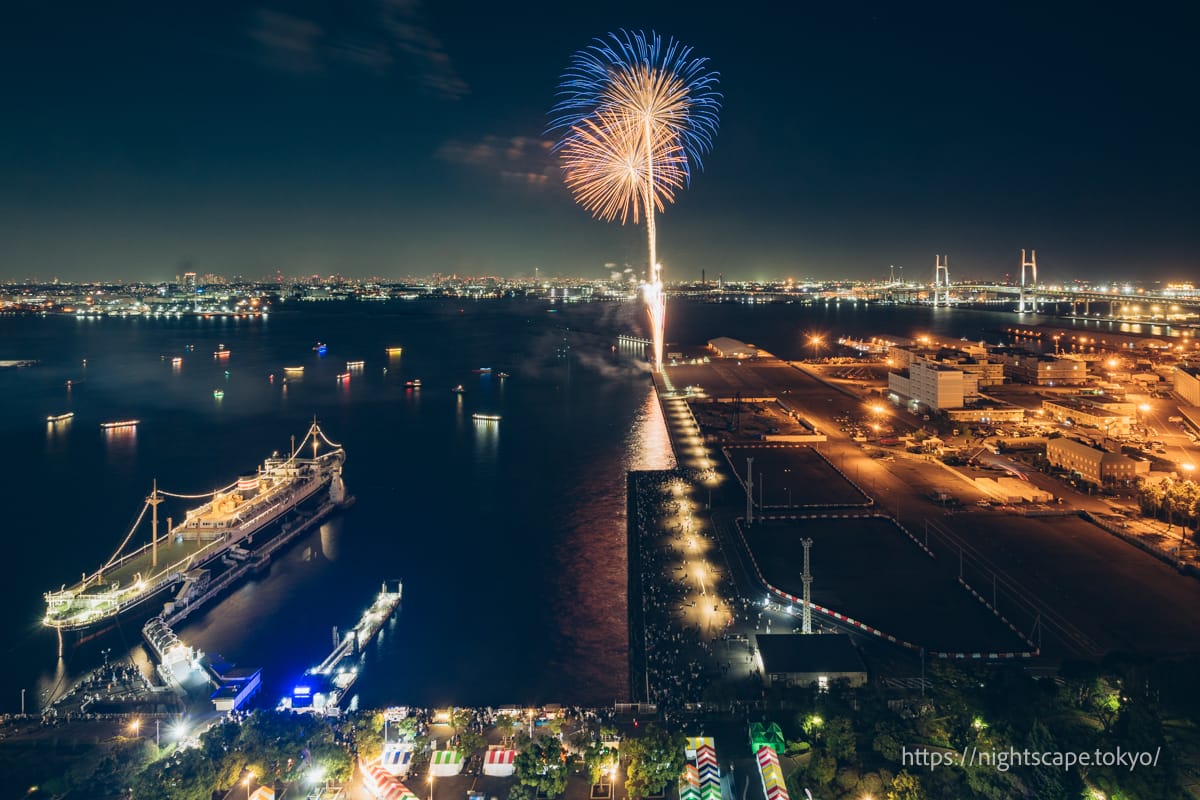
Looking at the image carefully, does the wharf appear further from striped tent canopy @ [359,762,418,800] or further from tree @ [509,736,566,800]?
tree @ [509,736,566,800]

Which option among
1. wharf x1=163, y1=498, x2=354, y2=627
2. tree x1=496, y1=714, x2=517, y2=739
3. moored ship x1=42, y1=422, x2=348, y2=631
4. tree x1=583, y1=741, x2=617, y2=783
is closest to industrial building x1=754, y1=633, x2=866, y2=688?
tree x1=583, y1=741, x2=617, y2=783

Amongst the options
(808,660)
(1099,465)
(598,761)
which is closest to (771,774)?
(598,761)

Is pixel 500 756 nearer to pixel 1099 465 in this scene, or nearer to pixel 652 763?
pixel 652 763

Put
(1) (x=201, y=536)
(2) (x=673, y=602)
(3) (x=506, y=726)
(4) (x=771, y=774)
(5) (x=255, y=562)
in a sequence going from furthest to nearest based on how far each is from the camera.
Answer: (1) (x=201, y=536)
(5) (x=255, y=562)
(2) (x=673, y=602)
(3) (x=506, y=726)
(4) (x=771, y=774)

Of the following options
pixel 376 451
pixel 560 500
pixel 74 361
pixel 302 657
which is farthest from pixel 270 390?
pixel 302 657

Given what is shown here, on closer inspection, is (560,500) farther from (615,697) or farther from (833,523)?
(615,697)

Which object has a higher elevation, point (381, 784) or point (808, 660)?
point (808, 660)
